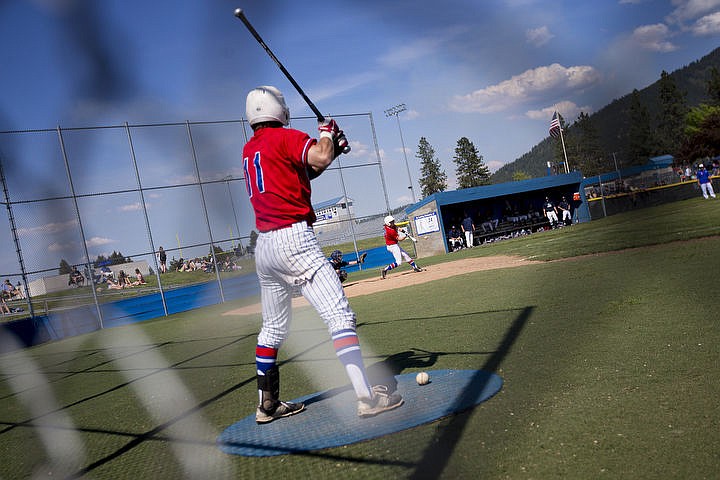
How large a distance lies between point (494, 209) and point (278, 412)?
2651 centimetres

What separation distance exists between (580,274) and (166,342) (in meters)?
6.74

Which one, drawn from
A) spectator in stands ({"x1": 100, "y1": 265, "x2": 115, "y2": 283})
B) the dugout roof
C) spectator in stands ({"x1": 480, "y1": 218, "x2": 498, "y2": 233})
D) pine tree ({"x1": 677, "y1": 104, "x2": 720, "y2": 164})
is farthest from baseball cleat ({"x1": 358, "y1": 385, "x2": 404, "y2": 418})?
pine tree ({"x1": 677, "y1": 104, "x2": 720, "y2": 164})

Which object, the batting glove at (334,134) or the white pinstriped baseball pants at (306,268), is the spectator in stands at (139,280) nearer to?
the white pinstriped baseball pants at (306,268)

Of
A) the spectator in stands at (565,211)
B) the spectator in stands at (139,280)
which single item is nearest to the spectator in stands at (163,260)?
the spectator in stands at (139,280)

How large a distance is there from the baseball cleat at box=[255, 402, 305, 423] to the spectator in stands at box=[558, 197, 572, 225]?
2750 centimetres

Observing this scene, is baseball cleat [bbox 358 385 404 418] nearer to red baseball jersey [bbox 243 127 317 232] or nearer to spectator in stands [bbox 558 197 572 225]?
red baseball jersey [bbox 243 127 317 232]

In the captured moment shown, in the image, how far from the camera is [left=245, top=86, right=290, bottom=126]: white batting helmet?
11.6 ft

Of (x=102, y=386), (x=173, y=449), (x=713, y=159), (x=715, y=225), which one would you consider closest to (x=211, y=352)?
(x=102, y=386)

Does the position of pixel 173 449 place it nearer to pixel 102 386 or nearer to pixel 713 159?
pixel 102 386

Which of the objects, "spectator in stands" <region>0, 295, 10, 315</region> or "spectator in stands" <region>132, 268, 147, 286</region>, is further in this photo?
"spectator in stands" <region>132, 268, 147, 286</region>

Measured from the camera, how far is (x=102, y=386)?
20.2 ft

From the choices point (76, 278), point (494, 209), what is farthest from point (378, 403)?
point (494, 209)

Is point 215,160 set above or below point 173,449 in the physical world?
above

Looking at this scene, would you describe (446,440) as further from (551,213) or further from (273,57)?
(551,213)
